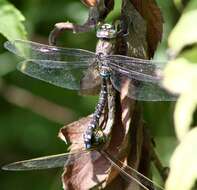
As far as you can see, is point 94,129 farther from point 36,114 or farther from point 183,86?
point 36,114

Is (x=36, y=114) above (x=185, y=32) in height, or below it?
below

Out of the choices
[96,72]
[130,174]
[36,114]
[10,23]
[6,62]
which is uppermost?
[10,23]

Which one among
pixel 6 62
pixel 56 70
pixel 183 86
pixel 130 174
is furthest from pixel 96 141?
pixel 6 62

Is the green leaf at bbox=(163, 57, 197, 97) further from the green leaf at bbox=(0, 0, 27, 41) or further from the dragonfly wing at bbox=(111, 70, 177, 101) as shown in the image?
the green leaf at bbox=(0, 0, 27, 41)

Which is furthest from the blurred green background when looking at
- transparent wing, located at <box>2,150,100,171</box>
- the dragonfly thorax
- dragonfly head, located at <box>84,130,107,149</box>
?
dragonfly head, located at <box>84,130,107,149</box>

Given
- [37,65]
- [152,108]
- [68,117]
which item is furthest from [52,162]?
[68,117]

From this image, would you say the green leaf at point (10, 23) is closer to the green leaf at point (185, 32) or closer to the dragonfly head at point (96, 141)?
the dragonfly head at point (96, 141)

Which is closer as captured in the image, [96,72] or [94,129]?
[94,129]
